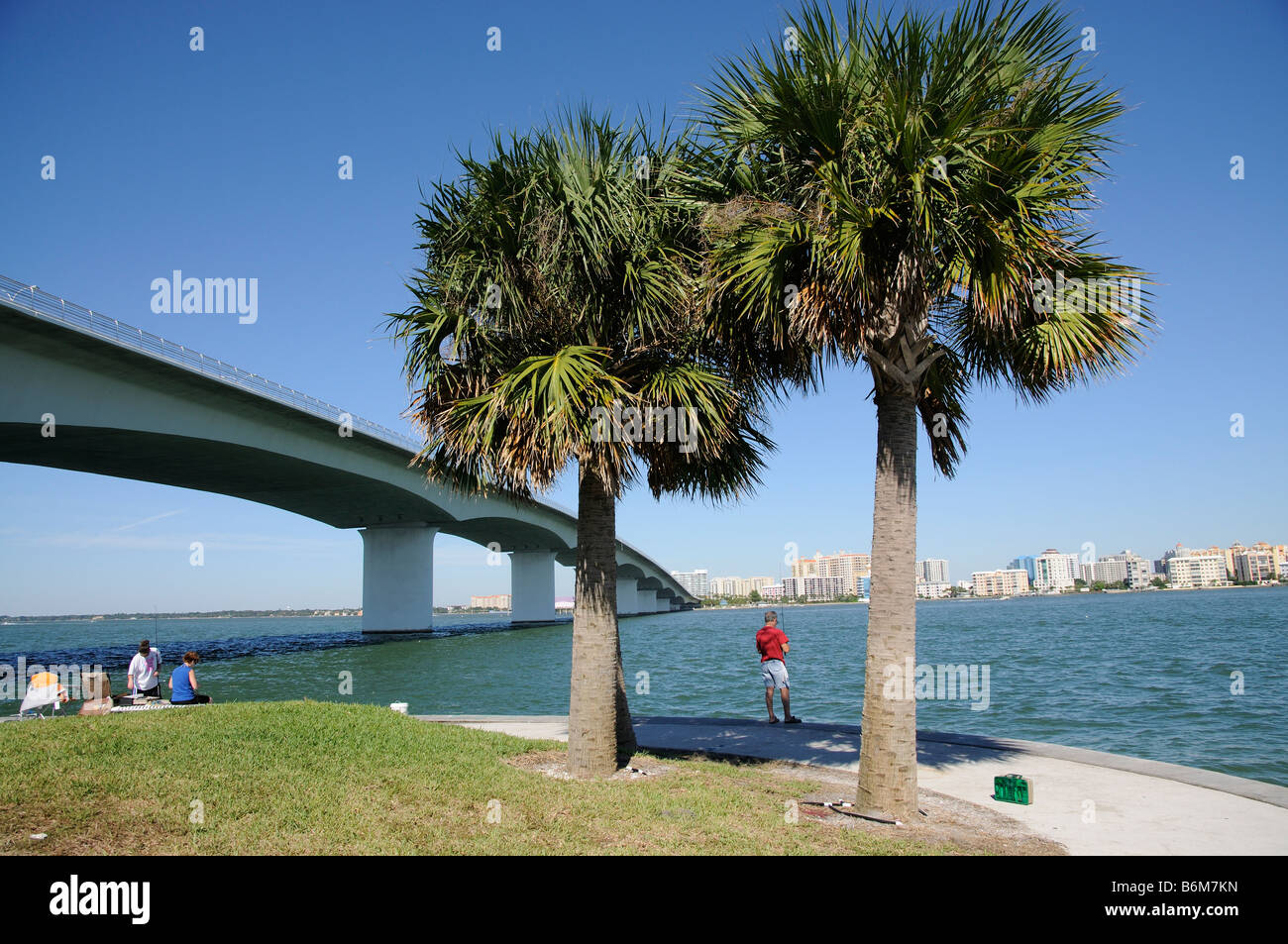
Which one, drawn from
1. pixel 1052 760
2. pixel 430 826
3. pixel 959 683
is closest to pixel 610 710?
pixel 430 826

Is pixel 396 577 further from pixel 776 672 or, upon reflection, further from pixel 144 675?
pixel 776 672

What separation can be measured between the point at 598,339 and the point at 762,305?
8.10ft

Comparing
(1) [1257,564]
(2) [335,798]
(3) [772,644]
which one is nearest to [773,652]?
(3) [772,644]

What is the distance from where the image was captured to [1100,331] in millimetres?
7598

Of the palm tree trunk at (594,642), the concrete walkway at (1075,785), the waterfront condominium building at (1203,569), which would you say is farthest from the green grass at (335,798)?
the waterfront condominium building at (1203,569)

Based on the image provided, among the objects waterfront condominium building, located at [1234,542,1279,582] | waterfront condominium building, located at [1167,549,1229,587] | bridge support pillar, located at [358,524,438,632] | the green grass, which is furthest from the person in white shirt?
waterfront condominium building, located at [1167,549,1229,587]

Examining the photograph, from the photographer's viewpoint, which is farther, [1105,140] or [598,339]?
[598,339]

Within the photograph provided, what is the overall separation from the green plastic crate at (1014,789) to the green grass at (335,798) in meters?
1.94

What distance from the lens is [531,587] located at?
269 ft

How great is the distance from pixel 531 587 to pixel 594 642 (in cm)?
7391

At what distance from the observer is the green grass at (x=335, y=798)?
5.94 meters

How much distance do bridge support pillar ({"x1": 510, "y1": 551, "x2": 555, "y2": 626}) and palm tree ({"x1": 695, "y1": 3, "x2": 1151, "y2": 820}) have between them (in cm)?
7421

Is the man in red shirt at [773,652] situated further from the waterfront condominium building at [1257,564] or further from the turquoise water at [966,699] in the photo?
the waterfront condominium building at [1257,564]
